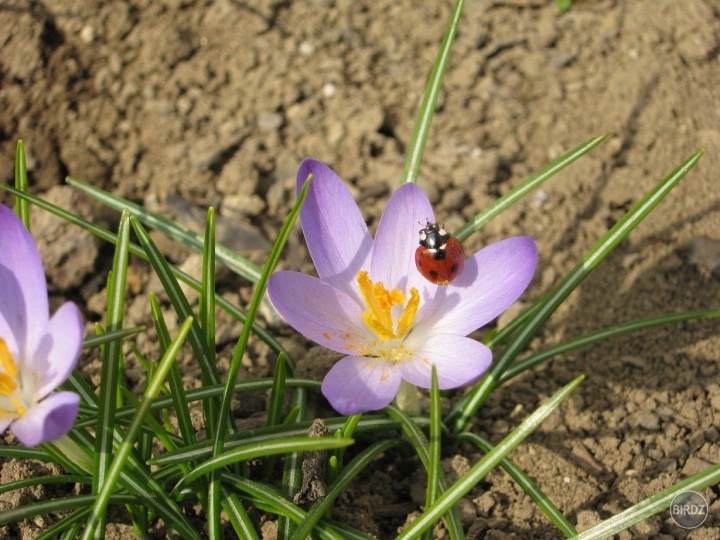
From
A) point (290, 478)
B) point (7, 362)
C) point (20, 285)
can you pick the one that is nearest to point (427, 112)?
point (290, 478)

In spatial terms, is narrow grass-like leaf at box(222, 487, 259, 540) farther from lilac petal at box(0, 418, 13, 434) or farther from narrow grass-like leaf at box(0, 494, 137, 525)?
lilac petal at box(0, 418, 13, 434)

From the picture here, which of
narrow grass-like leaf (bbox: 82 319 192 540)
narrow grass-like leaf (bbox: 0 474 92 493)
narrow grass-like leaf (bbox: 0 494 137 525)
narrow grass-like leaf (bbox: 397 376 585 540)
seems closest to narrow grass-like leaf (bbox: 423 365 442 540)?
narrow grass-like leaf (bbox: 397 376 585 540)

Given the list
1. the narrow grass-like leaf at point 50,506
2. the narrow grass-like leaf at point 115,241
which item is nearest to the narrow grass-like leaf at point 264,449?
the narrow grass-like leaf at point 50,506

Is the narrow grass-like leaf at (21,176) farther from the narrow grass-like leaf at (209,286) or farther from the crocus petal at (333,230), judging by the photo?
the crocus petal at (333,230)

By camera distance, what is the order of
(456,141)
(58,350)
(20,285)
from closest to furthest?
1. (58,350)
2. (20,285)
3. (456,141)

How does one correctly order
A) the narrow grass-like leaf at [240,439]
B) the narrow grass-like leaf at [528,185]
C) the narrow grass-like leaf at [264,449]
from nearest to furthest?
the narrow grass-like leaf at [264,449] → the narrow grass-like leaf at [240,439] → the narrow grass-like leaf at [528,185]

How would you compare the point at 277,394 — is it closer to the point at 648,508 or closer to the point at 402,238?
the point at 402,238

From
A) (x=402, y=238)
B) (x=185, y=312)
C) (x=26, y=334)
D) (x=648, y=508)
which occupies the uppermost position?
(x=402, y=238)
